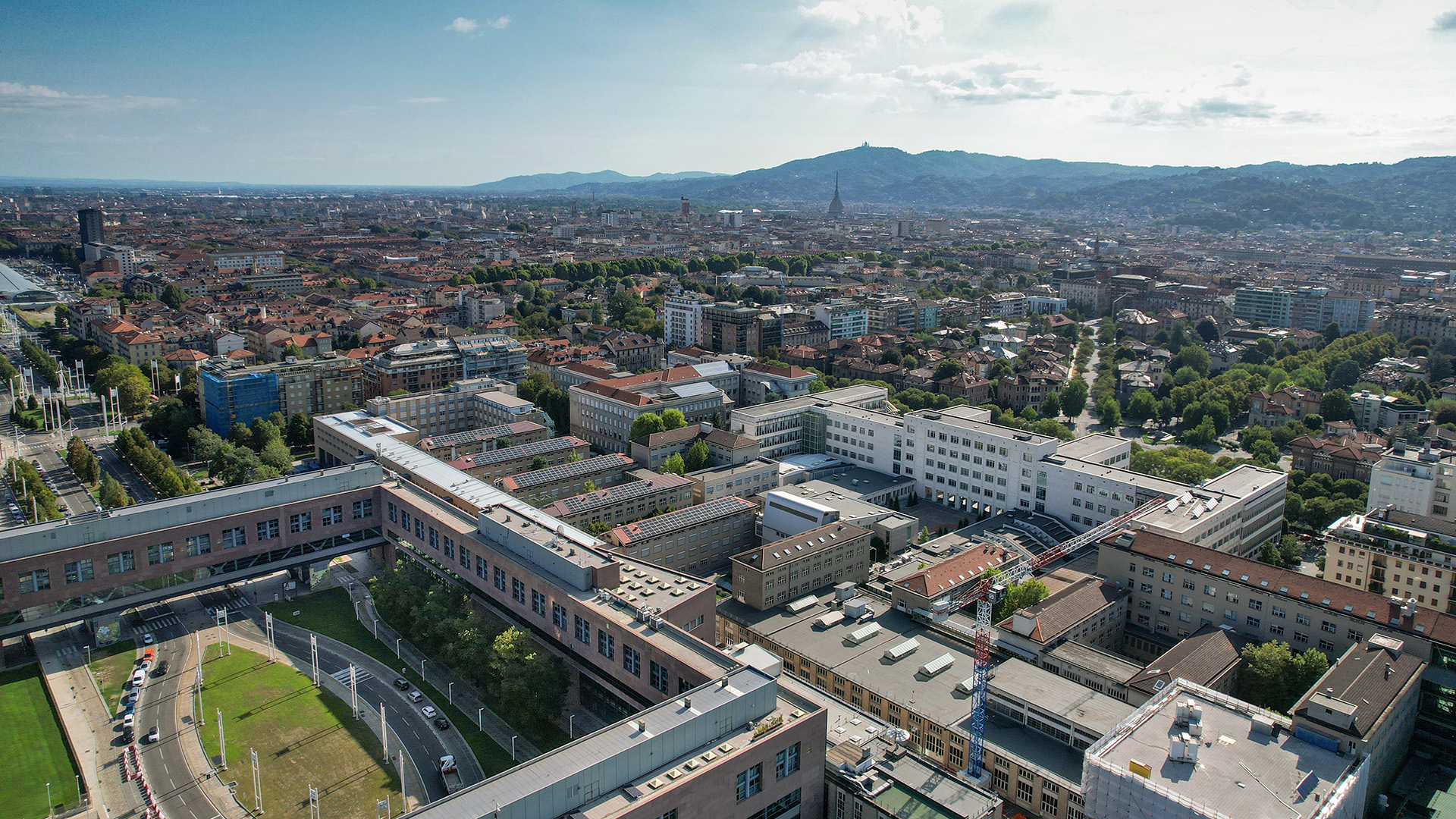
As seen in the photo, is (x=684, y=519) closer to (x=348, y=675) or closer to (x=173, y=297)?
Result: (x=348, y=675)

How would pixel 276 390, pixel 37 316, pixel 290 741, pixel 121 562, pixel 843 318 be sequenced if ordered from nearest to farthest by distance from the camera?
pixel 290 741 < pixel 121 562 < pixel 276 390 < pixel 843 318 < pixel 37 316

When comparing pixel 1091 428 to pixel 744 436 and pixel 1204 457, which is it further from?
pixel 744 436

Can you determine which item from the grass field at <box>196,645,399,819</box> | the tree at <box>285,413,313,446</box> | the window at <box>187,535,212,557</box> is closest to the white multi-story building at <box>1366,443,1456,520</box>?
the grass field at <box>196,645,399,819</box>

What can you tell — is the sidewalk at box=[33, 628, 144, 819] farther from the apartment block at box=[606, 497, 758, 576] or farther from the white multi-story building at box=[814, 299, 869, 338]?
the white multi-story building at box=[814, 299, 869, 338]

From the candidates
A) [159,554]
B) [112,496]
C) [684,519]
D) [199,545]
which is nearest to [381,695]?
[199,545]

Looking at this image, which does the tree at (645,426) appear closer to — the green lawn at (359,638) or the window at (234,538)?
the green lawn at (359,638)

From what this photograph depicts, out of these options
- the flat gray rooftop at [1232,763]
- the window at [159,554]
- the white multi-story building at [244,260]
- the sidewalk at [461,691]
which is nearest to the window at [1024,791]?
the flat gray rooftop at [1232,763]

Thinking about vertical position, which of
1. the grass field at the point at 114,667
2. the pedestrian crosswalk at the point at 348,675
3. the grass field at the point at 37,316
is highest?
the grass field at the point at 37,316
